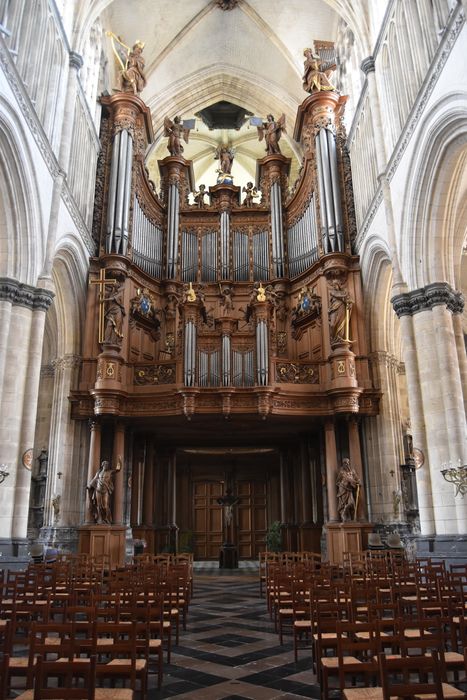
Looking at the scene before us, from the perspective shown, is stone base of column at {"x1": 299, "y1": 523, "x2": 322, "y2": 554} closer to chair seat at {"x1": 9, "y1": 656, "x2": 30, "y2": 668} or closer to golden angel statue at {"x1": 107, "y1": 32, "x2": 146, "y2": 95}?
chair seat at {"x1": 9, "y1": 656, "x2": 30, "y2": 668}

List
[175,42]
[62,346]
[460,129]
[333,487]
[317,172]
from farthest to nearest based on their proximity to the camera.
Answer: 1. [175,42]
2. [317,172]
3. [62,346]
4. [333,487]
5. [460,129]

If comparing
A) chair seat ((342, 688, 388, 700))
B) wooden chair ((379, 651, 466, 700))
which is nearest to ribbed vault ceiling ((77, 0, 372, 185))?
chair seat ((342, 688, 388, 700))

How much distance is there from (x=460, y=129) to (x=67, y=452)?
14.2 meters

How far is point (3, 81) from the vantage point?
13281 millimetres

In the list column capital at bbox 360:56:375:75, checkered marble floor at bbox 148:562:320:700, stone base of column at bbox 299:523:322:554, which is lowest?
checkered marble floor at bbox 148:562:320:700

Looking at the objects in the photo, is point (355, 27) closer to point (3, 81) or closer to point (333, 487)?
point (3, 81)

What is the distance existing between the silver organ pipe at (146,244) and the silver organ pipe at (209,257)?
1.66 m

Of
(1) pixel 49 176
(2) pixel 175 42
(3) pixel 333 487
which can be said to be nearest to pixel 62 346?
(1) pixel 49 176

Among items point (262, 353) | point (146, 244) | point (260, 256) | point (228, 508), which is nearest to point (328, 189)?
point (260, 256)

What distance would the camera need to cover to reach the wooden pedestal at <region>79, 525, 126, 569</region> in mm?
16641

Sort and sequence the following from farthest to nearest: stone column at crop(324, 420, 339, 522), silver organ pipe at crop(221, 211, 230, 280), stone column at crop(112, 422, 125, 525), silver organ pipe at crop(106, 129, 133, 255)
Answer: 1. silver organ pipe at crop(221, 211, 230, 280)
2. silver organ pipe at crop(106, 129, 133, 255)
3. stone column at crop(324, 420, 339, 522)
4. stone column at crop(112, 422, 125, 525)

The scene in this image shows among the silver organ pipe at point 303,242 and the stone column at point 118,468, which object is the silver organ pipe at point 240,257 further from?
the stone column at point 118,468

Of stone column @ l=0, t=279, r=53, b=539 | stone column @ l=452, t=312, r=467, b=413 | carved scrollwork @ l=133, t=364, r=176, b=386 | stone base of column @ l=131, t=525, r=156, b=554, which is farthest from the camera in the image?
stone base of column @ l=131, t=525, r=156, b=554

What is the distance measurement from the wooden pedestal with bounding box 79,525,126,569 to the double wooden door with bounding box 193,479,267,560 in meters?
9.17
